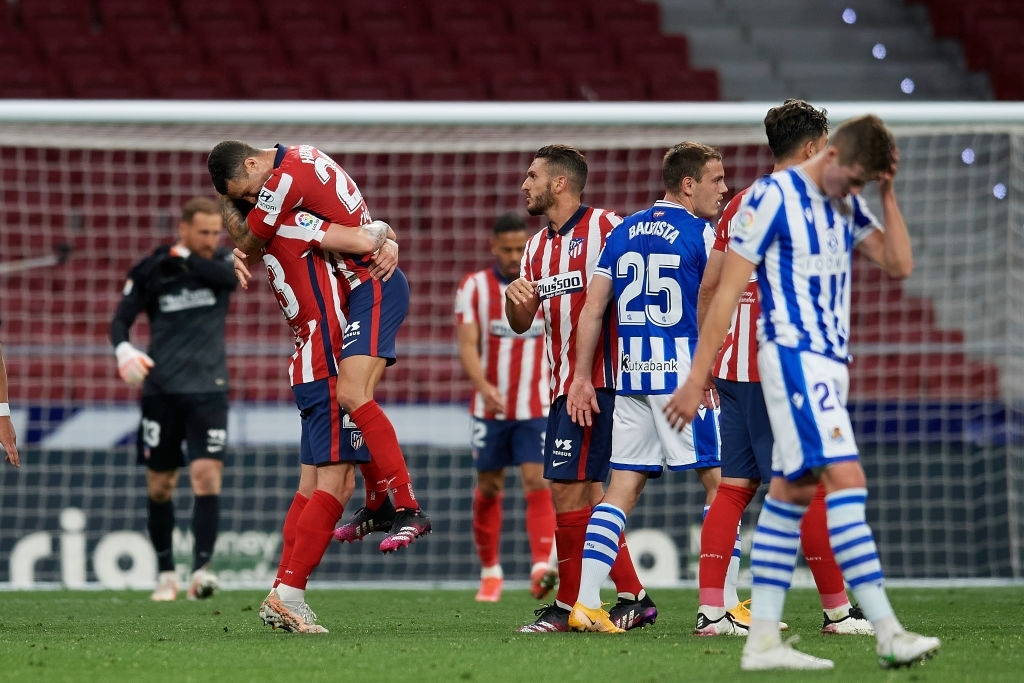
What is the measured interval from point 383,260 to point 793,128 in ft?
5.69

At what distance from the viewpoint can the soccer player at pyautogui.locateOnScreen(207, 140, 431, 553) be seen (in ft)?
18.2

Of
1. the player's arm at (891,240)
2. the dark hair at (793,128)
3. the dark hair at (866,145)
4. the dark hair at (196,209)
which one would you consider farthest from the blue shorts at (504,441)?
the dark hair at (866,145)

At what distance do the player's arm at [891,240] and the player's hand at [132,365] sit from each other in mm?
4823

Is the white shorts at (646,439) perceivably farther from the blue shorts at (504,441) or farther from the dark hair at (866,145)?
the blue shorts at (504,441)

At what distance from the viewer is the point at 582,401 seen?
17.6 ft

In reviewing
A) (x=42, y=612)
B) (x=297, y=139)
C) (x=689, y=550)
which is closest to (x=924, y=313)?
(x=689, y=550)

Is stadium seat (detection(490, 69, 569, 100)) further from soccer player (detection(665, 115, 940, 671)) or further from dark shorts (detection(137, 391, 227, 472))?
soccer player (detection(665, 115, 940, 671))

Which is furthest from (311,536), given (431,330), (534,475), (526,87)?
(526,87)

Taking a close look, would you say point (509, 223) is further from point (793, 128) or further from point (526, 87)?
point (526, 87)

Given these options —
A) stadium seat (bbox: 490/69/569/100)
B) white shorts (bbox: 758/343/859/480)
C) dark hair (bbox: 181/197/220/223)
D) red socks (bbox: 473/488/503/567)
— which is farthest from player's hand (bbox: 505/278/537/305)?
stadium seat (bbox: 490/69/569/100)

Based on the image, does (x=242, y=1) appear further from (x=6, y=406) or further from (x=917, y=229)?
(x=6, y=406)

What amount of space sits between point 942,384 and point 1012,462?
1862 millimetres

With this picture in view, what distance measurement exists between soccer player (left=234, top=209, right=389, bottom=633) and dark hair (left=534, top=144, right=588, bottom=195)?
759mm

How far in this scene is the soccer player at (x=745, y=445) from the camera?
5.09 m
